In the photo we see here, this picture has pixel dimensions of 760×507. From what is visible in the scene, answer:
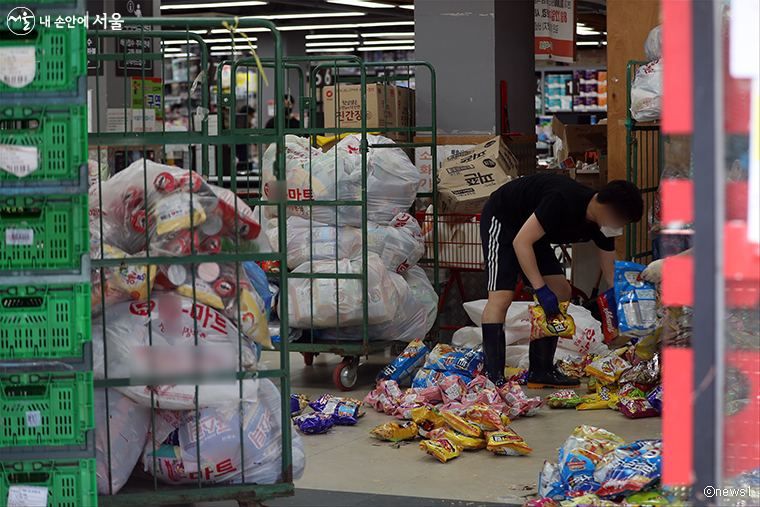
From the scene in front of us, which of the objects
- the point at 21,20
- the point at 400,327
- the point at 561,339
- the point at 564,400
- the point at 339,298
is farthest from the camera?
the point at 561,339

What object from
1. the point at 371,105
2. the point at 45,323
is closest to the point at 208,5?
the point at 371,105

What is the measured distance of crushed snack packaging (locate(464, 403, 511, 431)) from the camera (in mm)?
4016

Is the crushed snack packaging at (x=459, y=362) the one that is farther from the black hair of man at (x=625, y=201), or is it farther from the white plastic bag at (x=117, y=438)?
the white plastic bag at (x=117, y=438)

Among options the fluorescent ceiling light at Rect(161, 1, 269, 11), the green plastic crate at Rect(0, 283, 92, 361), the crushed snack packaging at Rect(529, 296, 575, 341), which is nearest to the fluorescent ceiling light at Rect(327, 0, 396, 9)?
the fluorescent ceiling light at Rect(161, 1, 269, 11)

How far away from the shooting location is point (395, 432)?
409 centimetres

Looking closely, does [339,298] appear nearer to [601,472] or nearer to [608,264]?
[608,264]

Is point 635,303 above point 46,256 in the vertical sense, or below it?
below

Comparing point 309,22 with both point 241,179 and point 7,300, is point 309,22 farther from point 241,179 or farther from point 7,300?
point 7,300

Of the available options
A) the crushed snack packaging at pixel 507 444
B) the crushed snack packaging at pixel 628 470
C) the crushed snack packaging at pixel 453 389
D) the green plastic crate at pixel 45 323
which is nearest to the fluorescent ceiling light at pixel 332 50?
the crushed snack packaging at pixel 453 389

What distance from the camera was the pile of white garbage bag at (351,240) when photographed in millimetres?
5273

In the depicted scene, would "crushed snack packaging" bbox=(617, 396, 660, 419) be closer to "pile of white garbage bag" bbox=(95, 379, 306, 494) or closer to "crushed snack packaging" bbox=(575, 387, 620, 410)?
Answer: "crushed snack packaging" bbox=(575, 387, 620, 410)

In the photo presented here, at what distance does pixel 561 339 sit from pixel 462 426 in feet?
6.20

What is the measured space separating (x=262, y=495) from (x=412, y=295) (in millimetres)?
2815

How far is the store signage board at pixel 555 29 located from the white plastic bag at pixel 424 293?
2917 millimetres
